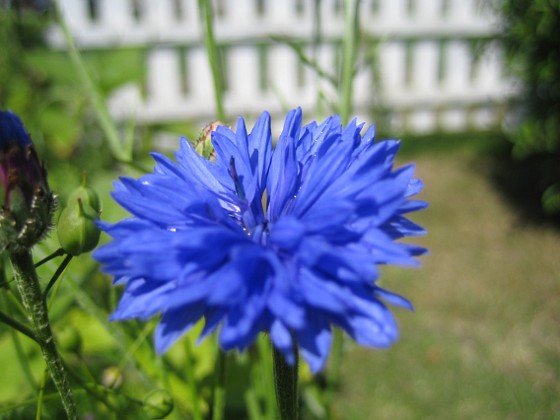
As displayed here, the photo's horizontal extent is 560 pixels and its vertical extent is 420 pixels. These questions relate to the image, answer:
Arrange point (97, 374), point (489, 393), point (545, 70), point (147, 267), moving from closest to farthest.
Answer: point (147, 267)
point (97, 374)
point (489, 393)
point (545, 70)

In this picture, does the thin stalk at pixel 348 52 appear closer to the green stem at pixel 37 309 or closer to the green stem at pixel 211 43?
the green stem at pixel 211 43

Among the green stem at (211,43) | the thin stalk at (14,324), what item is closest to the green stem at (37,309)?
the thin stalk at (14,324)

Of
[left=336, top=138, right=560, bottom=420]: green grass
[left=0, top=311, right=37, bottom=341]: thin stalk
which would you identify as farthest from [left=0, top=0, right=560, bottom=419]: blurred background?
[left=0, top=311, right=37, bottom=341]: thin stalk

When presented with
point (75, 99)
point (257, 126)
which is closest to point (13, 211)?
point (257, 126)

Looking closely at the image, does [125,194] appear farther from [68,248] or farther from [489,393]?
[489,393]

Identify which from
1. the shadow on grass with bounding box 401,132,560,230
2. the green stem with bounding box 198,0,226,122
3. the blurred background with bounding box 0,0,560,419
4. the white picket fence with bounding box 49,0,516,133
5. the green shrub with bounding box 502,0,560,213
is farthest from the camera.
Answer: the white picket fence with bounding box 49,0,516,133

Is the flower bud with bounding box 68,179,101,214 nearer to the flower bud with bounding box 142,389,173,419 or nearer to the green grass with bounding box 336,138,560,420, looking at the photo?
the flower bud with bounding box 142,389,173,419

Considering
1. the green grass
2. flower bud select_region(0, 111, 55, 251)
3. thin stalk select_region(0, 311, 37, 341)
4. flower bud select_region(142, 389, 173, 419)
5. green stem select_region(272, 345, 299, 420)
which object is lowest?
the green grass
